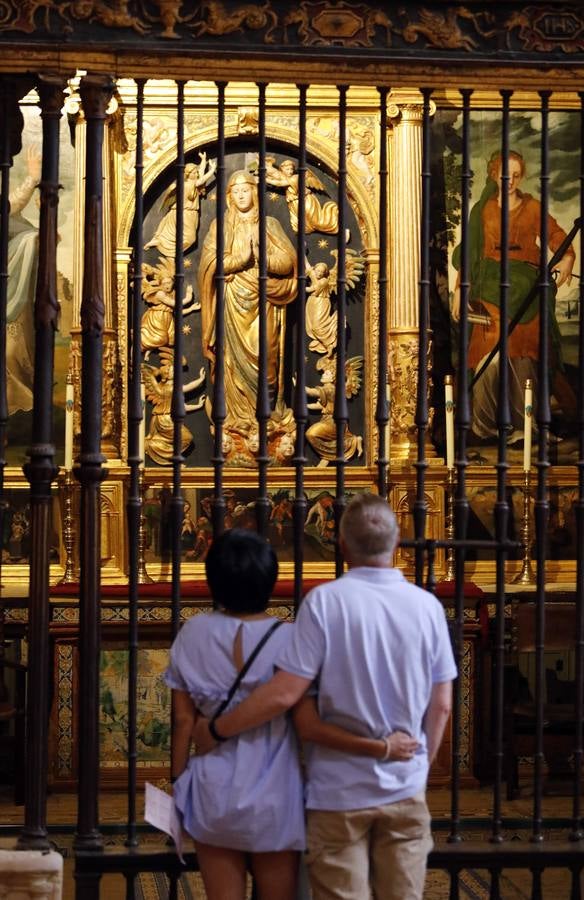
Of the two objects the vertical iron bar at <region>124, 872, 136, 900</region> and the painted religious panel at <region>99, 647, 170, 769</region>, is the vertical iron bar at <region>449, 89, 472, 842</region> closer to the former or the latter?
the vertical iron bar at <region>124, 872, 136, 900</region>

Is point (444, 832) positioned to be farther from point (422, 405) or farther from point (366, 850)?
point (366, 850)

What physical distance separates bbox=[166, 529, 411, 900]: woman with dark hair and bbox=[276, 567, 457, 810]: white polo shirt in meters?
0.09

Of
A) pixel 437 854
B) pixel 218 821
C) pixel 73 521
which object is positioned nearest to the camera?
pixel 218 821

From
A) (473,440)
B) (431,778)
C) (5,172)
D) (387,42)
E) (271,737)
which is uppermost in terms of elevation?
(387,42)

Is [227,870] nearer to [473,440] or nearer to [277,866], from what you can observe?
[277,866]

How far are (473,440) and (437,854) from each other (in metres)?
5.33

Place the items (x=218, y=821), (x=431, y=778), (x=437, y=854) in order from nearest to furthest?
(x=218, y=821) < (x=437, y=854) < (x=431, y=778)

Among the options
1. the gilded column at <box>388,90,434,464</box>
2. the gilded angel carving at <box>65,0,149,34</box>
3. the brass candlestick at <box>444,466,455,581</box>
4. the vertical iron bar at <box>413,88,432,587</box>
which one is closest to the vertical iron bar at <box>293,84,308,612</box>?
the vertical iron bar at <box>413,88,432,587</box>

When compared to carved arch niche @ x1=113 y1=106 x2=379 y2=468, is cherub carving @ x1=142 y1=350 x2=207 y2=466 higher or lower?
lower

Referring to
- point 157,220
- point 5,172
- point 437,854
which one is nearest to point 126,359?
point 157,220

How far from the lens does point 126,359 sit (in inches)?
394

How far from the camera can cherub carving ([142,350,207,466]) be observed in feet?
33.1

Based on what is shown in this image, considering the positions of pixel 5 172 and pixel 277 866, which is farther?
pixel 5 172

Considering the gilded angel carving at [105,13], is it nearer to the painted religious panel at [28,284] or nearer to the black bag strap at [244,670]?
the black bag strap at [244,670]
